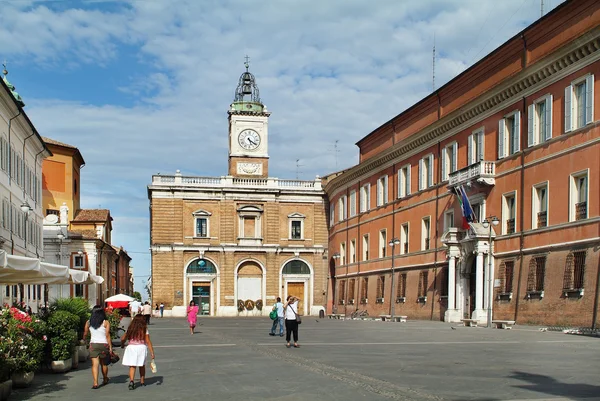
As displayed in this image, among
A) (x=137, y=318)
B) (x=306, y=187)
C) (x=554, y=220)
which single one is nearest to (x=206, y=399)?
(x=137, y=318)

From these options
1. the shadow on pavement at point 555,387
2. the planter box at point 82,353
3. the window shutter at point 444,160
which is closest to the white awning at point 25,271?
the planter box at point 82,353

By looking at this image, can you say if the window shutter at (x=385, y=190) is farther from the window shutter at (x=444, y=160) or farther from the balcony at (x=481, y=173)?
the balcony at (x=481, y=173)

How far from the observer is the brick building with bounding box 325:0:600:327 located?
106ft

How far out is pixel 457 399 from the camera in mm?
12273

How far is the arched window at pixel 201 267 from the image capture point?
245 feet

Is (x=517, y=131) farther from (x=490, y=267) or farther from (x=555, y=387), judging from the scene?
(x=555, y=387)

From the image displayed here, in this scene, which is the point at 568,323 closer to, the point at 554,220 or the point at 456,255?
the point at 554,220

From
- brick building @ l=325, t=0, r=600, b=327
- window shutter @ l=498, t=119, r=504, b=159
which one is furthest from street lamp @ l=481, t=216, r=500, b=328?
window shutter @ l=498, t=119, r=504, b=159

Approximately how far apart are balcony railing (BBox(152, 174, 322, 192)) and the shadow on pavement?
6187 cm

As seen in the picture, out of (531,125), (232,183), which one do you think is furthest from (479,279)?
(232,183)

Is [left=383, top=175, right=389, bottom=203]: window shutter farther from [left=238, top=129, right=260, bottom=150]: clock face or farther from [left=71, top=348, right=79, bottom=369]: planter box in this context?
[left=71, top=348, right=79, bottom=369]: planter box

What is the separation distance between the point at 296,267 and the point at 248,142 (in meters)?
13.0

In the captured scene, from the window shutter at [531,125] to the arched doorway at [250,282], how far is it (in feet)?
141

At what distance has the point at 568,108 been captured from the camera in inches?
1314
